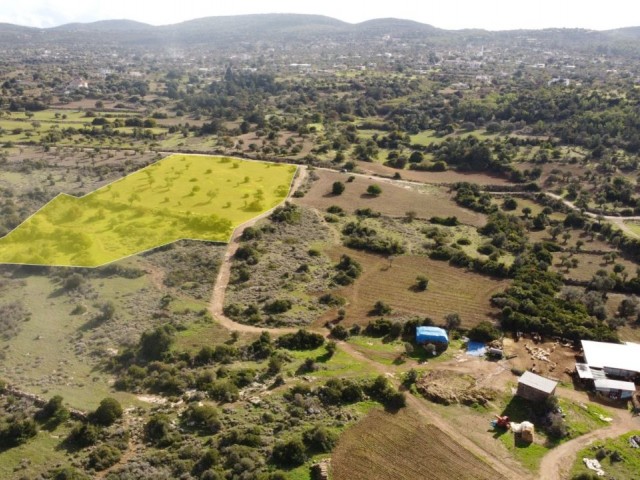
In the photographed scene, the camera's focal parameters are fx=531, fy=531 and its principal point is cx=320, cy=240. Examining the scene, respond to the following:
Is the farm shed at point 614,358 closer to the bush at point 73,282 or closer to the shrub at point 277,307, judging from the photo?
the shrub at point 277,307

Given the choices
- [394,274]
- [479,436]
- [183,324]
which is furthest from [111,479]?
[394,274]

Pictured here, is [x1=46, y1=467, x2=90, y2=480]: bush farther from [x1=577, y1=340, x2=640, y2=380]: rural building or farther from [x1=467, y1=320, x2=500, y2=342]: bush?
[x1=577, y1=340, x2=640, y2=380]: rural building

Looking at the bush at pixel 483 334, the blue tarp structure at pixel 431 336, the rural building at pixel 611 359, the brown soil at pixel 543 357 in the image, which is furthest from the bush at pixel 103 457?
the rural building at pixel 611 359

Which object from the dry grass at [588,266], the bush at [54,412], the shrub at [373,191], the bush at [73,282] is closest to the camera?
the bush at [54,412]

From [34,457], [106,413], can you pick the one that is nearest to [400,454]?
[106,413]

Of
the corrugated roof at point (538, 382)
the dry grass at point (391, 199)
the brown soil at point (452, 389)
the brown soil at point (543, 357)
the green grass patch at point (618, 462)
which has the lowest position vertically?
the green grass patch at point (618, 462)

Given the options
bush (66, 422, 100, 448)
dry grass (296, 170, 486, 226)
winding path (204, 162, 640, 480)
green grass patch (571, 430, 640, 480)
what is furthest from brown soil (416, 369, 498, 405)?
dry grass (296, 170, 486, 226)

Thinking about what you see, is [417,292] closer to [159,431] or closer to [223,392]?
[223,392]
